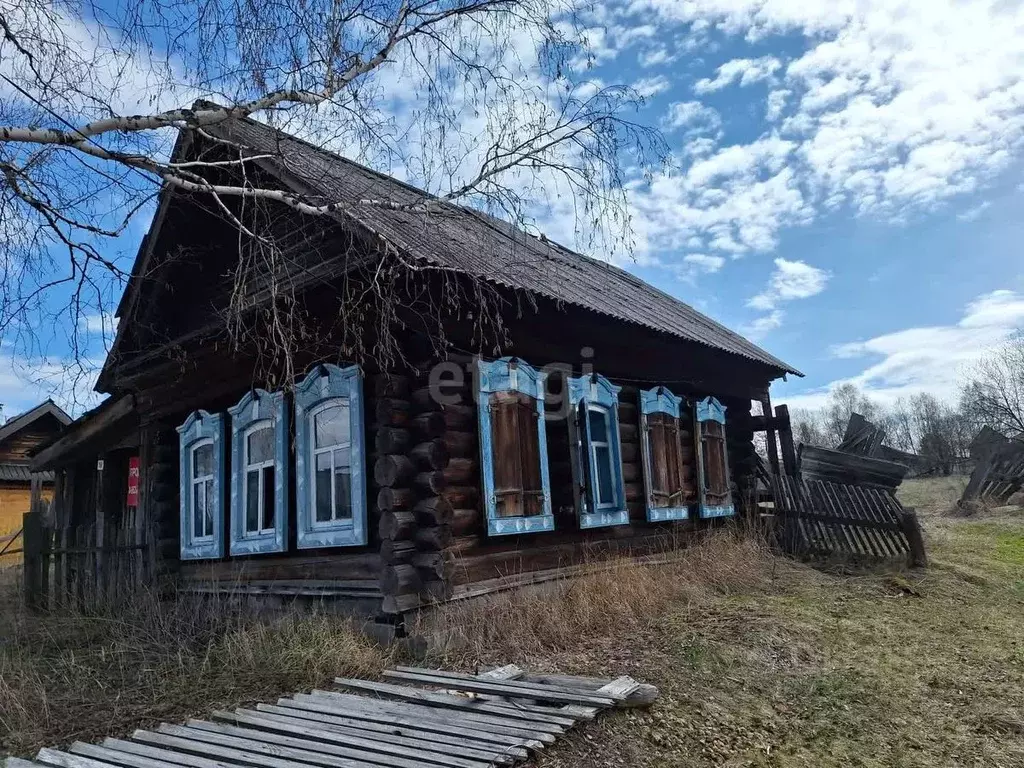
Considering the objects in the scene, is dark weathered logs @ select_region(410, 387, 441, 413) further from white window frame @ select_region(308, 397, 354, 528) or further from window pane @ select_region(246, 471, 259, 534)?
window pane @ select_region(246, 471, 259, 534)

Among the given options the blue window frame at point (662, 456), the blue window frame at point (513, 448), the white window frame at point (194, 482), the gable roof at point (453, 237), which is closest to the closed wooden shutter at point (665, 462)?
the blue window frame at point (662, 456)

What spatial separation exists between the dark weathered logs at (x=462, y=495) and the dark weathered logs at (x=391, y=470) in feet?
1.40

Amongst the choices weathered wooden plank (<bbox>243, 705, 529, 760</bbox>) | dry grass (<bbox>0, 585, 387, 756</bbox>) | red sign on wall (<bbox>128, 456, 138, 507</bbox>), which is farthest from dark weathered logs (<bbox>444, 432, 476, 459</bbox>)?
red sign on wall (<bbox>128, 456, 138, 507</bbox>)

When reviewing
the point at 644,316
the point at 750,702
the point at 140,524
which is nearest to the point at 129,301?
the point at 140,524

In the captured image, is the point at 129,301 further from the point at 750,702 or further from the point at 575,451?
the point at 750,702

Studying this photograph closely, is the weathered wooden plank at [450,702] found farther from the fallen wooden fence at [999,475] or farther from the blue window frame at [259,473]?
the fallen wooden fence at [999,475]

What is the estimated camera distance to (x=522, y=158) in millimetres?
4945

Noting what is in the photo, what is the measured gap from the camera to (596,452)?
8477 millimetres

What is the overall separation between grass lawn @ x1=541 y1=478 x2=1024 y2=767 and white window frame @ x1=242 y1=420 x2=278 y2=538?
370 centimetres

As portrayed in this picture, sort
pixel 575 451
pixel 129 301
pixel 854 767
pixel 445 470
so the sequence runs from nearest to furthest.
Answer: pixel 854 767
pixel 445 470
pixel 575 451
pixel 129 301

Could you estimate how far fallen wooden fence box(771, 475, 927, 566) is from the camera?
9.24 m

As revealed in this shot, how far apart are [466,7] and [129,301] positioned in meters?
6.22

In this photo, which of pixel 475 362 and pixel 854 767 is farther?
pixel 475 362

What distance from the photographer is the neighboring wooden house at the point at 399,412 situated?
6.27 metres
